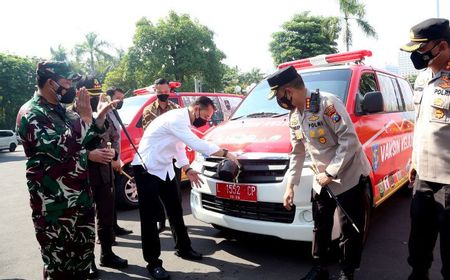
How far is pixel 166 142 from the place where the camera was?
11.3ft

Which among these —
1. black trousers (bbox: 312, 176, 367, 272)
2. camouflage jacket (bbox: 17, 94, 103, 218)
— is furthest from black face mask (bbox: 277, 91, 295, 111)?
camouflage jacket (bbox: 17, 94, 103, 218)

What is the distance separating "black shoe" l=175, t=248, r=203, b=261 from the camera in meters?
3.72

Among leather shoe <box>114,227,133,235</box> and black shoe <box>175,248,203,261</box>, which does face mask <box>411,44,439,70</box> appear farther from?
leather shoe <box>114,227,133,235</box>

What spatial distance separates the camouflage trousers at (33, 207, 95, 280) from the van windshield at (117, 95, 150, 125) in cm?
341

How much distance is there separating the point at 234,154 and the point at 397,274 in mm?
1804

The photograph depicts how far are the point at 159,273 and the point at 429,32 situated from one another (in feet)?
9.51

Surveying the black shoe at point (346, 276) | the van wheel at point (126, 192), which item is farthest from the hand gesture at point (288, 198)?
the van wheel at point (126, 192)

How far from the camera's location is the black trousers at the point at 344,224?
9.14 ft

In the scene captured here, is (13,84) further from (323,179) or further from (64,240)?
(323,179)

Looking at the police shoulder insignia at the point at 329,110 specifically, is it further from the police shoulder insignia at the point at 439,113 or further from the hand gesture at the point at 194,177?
the hand gesture at the point at 194,177

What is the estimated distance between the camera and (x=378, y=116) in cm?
411

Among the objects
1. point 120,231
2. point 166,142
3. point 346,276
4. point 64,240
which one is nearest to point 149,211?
point 166,142

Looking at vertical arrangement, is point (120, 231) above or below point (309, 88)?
below

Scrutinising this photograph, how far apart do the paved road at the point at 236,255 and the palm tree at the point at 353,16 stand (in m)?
22.8
